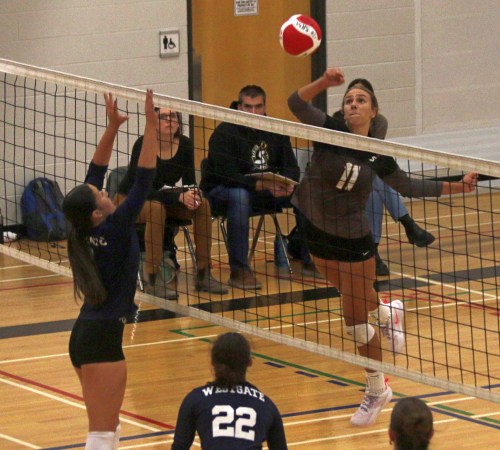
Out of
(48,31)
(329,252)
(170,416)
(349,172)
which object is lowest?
(170,416)

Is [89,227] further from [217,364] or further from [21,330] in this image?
[21,330]

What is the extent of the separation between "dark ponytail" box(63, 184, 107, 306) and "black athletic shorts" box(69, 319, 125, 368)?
11 centimetres

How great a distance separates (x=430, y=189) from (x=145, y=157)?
2.05 metres

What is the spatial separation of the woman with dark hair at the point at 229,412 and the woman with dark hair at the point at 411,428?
79 centimetres

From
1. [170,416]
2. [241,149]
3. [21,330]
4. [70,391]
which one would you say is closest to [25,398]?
[70,391]

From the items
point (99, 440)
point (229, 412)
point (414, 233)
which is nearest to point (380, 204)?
point (414, 233)

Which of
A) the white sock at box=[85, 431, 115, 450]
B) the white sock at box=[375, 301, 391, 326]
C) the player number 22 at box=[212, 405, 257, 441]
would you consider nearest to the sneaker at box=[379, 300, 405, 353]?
the white sock at box=[375, 301, 391, 326]

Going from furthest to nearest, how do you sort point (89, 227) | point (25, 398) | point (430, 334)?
point (430, 334) → point (25, 398) → point (89, 227)

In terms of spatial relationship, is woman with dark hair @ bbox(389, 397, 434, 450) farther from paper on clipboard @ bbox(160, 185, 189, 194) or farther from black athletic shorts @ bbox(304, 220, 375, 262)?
paper on clipboard @ bbox(160, 185, 189, 194)

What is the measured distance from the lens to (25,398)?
26.4ft

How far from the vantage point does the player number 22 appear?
489 centimetres

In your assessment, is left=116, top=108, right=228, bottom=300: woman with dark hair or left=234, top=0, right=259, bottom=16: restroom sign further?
left=234, top=0, right=259, bottom=16: restroom sign

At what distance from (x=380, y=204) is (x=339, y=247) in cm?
396

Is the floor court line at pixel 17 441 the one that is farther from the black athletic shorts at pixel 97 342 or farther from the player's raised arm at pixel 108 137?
the player's raised arm at pixel 108 137
